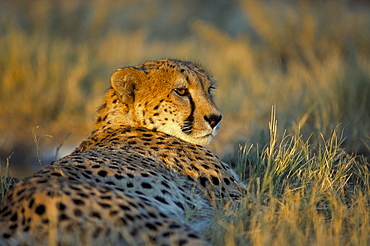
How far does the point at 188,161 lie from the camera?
3246mm

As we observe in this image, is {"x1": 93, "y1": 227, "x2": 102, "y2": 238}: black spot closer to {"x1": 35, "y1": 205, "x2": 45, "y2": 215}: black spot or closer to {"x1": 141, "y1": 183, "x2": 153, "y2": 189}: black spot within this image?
{"x1": 35, "y1": 205, "x2": 45, "y2": 215}: black spot

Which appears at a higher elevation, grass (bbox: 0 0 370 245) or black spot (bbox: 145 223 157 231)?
grass (bbox: 0 0 370 245)

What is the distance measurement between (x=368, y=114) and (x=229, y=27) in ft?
22.7

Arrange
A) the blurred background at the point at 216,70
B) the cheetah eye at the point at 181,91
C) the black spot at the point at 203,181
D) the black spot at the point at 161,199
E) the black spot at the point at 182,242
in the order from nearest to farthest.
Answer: the black spot at the point at 182,242, the black spot at the point at 161,199, the black spot at the point at 203,181, the cheetah eye at the point at 181,91, the blurred background at the point at 216,70

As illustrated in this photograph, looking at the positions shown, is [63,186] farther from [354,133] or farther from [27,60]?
[27,60]

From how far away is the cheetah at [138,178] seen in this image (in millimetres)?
2205

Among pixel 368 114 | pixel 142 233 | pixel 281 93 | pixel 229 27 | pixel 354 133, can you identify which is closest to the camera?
pixel 142 233

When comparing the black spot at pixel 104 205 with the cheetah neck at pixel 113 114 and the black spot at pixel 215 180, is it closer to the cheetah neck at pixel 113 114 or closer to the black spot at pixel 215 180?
the black spot at pixel 215 180

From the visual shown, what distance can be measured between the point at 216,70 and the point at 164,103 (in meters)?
4.65

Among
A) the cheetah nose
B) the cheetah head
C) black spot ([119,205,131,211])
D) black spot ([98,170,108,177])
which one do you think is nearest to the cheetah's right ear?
the cheetah head

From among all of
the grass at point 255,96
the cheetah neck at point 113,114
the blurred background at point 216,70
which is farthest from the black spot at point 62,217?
the blurred background at point 216,70

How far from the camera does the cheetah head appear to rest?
11.8ft

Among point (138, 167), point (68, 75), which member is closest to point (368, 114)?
point (138, 167)


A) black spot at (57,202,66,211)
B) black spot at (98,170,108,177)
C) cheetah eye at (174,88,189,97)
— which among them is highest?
cheetah eye at (174,88,189,97)
